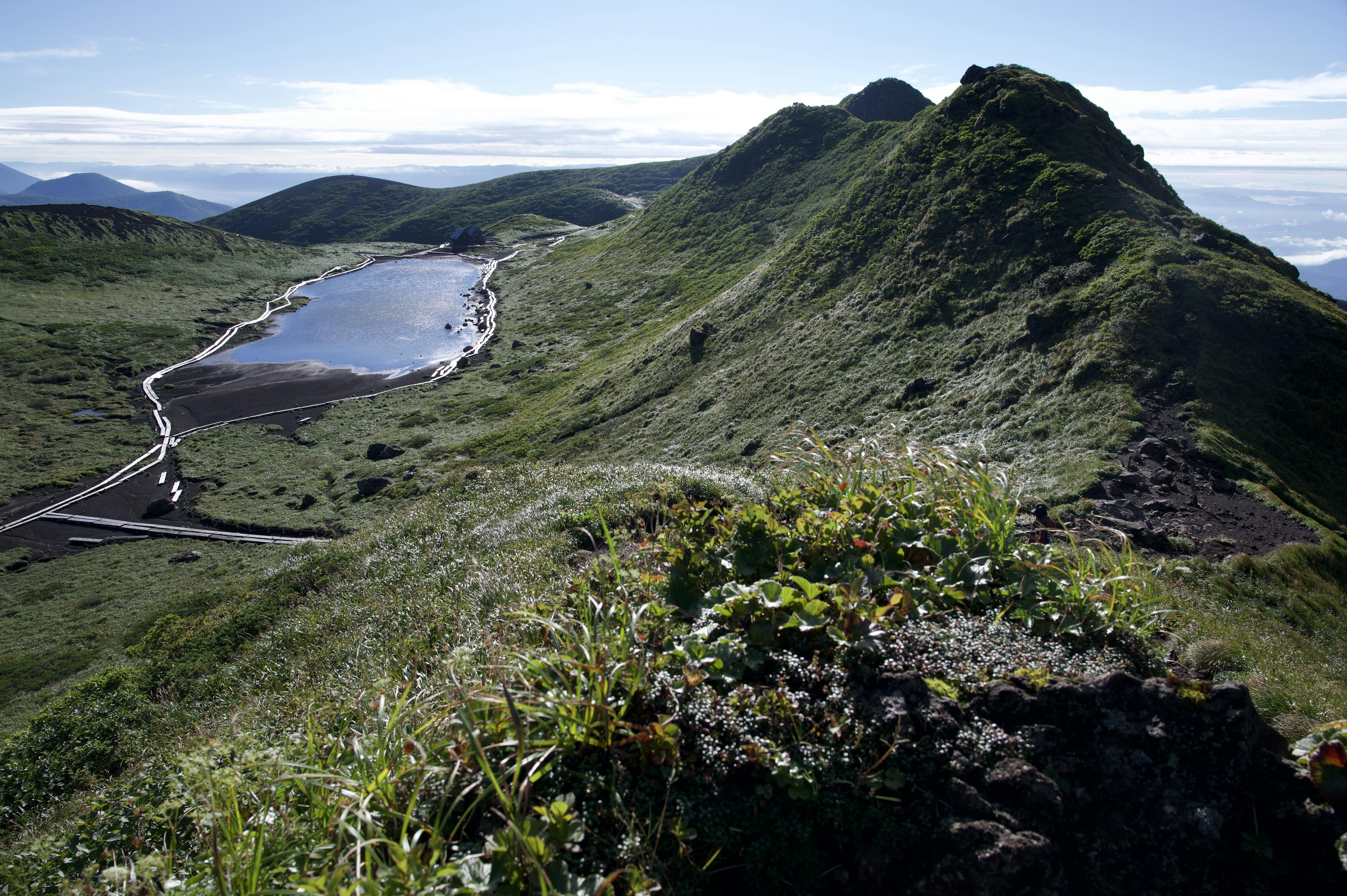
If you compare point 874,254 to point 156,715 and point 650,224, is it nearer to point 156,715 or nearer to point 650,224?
point 156,715

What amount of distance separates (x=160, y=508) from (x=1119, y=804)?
4706cm

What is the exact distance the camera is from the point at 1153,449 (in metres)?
12.1

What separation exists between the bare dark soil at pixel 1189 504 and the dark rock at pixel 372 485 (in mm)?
33357

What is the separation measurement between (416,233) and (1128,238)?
185 metres

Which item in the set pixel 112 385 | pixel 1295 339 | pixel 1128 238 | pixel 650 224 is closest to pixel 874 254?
pixel 1128 238

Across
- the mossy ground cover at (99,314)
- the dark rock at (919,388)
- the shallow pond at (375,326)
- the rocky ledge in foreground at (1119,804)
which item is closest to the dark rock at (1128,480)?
the dark rock at (919,388)

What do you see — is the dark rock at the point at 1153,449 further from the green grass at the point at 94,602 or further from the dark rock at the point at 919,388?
the green grass at the point at 94,602

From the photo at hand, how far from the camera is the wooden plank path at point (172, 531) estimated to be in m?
31.5

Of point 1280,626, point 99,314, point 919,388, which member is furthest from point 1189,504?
point 99,314

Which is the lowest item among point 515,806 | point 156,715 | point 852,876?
point 156,715

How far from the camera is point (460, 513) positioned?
53.8ft

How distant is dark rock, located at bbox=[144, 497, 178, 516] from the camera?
36.9 m

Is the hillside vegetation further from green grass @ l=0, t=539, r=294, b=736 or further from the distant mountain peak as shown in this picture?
the distant mountain peak

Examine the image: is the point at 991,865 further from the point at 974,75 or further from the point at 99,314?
the point at 99,314
